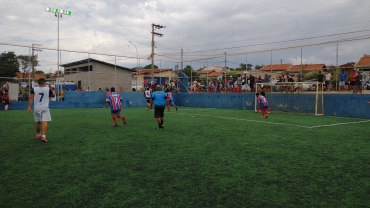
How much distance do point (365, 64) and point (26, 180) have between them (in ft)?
62.0

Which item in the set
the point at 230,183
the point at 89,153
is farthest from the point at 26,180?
the point at 230,183

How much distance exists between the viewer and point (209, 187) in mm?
4176

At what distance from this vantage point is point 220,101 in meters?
25.6

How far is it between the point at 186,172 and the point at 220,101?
21.0 metres

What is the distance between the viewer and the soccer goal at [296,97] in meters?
17.7

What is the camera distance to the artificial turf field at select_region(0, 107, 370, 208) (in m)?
3.72

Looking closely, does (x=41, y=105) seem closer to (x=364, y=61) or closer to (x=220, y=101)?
(x=364, y=61)

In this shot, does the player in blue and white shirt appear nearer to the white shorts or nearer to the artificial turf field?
the artificial turf field

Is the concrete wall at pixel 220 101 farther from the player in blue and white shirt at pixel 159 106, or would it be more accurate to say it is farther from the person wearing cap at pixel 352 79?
the player in blue and white shirt at pixel 159 106

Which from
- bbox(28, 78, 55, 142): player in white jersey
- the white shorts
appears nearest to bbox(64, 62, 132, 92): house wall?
bbox(28, 78, 55, 142): player in white jersey

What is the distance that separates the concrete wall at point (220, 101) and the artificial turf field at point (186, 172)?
915cm

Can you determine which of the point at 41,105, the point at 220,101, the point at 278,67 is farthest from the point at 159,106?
the point at 220,101

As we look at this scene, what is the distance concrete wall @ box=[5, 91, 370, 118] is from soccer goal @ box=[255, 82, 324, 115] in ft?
0.24

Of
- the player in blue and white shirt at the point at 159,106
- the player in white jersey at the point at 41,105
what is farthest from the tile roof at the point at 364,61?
the player in white jersey at the point at 41,105
